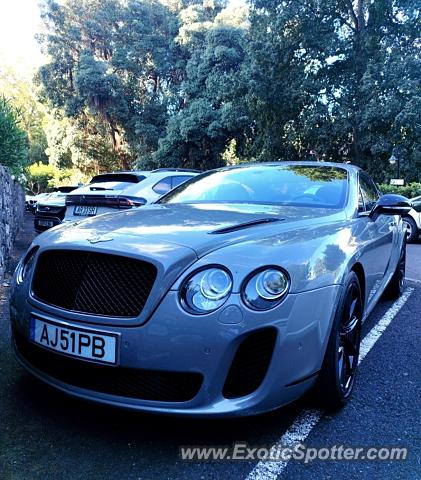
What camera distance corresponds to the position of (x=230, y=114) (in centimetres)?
2017

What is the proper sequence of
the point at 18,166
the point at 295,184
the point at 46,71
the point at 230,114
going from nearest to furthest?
the point at 295,184 < the point at 18,166 < the point at 230,114 < the point at 46,71

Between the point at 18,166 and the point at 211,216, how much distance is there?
884cm

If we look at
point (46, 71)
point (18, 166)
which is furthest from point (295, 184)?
point (46, 71)

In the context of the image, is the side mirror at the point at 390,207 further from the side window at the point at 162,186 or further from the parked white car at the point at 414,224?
the parked white car at the point at 414,224

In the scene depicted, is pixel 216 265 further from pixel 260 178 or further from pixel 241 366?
pixel 260 178

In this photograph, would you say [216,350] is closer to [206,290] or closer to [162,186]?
[206,290]

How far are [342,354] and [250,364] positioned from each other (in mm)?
794

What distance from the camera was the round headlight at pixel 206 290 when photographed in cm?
186

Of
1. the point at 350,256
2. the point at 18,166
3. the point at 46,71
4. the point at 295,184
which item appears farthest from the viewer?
the point at 46,71

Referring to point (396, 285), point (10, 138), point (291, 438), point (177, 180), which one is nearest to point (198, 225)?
point (291, 438)

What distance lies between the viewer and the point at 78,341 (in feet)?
6.47

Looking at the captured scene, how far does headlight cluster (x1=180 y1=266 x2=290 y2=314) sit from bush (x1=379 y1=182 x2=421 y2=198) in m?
17.3

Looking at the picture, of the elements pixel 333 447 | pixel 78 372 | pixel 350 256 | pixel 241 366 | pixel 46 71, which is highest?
pixel 46 71

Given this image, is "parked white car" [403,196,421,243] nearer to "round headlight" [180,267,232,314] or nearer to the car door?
the car door
